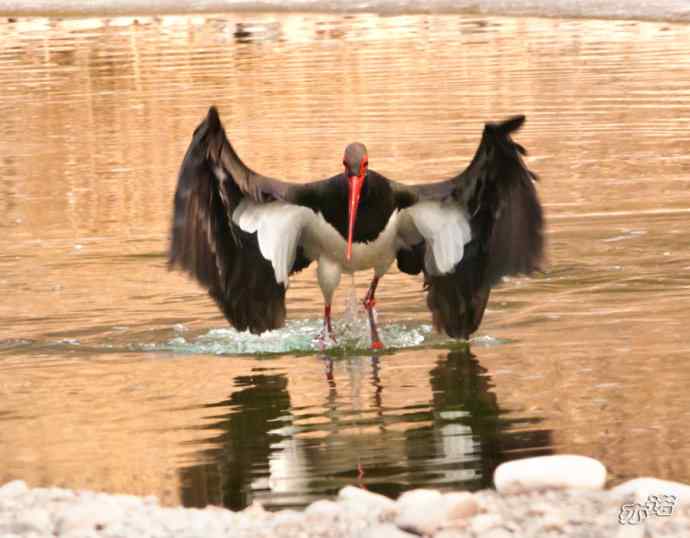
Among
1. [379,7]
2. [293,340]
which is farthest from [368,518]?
[379,7]

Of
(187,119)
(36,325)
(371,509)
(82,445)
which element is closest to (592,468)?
(371,509)

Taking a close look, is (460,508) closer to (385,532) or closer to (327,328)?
(385,532)

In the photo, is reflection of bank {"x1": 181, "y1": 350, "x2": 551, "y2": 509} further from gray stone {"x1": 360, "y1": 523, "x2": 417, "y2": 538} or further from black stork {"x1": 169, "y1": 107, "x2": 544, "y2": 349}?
gray stone {"x1": 360, "y1": 523, "x2": 417, "y2": 538}

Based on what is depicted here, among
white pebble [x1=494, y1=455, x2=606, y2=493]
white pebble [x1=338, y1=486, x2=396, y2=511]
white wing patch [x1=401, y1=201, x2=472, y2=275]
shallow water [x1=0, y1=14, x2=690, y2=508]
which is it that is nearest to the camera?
white pebble [x1=338, y1=486, x2=396, y2=511]

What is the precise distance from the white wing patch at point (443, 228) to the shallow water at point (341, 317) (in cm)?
59

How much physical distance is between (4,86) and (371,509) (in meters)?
22.9

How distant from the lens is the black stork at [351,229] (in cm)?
1041

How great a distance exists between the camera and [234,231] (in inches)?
427

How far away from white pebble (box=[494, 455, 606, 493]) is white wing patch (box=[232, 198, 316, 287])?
12.5 feet

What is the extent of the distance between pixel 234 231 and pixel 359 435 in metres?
2.25

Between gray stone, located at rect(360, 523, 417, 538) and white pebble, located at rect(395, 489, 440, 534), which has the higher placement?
white pebble, located at rect(395, 489, 440, 534)

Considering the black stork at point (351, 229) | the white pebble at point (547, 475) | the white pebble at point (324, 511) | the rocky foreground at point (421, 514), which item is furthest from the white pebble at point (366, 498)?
the black stork at point (351, 229)

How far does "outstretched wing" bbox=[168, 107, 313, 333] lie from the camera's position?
10.4 m

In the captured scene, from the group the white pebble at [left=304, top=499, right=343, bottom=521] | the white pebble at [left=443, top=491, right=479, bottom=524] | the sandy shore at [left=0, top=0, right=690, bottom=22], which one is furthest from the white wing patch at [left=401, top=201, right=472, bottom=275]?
the sandy shore at [left=0, top=0, right=690, bottom=22]
